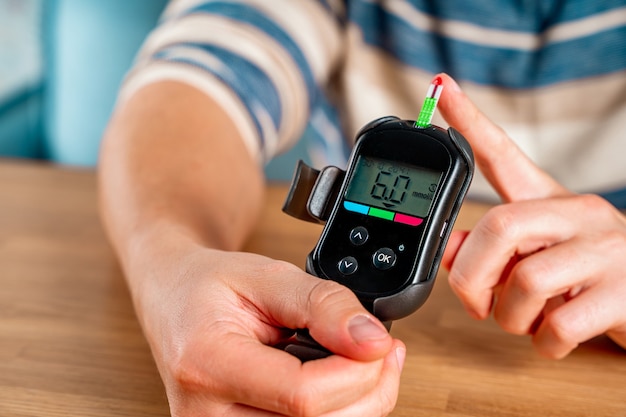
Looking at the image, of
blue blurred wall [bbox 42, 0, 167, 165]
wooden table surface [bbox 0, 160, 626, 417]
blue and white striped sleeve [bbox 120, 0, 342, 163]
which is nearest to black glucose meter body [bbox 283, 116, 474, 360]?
wooden table surface [bbox 0, 160, 626, 417]

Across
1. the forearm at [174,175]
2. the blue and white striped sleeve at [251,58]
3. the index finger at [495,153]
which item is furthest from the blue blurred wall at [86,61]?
the index finger at [495,153]

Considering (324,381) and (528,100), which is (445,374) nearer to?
(324,381)

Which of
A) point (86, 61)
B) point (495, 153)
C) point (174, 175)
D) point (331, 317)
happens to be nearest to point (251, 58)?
point (174, 175)

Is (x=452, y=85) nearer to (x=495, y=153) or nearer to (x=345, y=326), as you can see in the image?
(x=495, y=153)

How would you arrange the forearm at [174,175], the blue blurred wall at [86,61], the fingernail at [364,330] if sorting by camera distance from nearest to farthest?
the fingernail at [364,330] < the forearm at [174,175] < the blue blurred wall at [86,61]

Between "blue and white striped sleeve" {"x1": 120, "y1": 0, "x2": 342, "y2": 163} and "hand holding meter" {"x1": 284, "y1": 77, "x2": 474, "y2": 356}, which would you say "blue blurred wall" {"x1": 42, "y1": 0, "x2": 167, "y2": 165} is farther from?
"hand holding meter" {"x1": 284, "y1": 77, "x2": 474, "y2": 356}

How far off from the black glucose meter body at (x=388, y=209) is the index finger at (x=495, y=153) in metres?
0.04

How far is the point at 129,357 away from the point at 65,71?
1.12m

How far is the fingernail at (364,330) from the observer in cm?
43

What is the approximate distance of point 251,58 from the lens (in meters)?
0.97

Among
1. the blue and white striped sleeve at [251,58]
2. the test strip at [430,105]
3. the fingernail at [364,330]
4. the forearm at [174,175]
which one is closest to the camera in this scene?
the fingernail at [364,330]

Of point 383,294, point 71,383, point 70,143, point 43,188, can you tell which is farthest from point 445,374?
point 70,143

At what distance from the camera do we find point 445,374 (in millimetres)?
A: 609

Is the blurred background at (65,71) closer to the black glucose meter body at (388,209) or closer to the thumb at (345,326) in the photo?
the black glucose meter body at (388,209)
